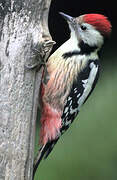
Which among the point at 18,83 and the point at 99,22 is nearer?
the point at 18,83

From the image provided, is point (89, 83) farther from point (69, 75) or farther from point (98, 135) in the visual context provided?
point (98, 135)

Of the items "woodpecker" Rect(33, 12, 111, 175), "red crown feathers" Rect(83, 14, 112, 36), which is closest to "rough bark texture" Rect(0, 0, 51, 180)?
"woodpecker" Rect(33, 12, 111, 175)

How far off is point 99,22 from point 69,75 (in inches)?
15.6

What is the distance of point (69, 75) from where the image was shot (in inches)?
151

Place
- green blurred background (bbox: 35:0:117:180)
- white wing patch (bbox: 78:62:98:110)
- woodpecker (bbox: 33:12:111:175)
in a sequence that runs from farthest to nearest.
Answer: green blurred background (bbox: 35:0:117:180), white wing patch (bbox: 78:62:98:110), woodpecker (bbox: 33:12:111:175)

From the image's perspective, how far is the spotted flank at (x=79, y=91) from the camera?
3832 mm

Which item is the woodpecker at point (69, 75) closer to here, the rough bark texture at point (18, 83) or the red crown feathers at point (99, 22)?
the red crown feathers at point (99, 22)

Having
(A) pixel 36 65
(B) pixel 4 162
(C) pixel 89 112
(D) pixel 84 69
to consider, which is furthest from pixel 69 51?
(C) pixel 89 112

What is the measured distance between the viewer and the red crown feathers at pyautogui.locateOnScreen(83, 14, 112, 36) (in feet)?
12.4

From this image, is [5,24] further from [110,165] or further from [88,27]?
[110,165]

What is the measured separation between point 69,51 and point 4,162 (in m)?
0.95

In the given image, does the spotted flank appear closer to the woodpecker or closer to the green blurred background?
the woodpecker

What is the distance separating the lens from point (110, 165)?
18.4 feet


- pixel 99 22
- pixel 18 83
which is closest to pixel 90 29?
pixel 99 22
